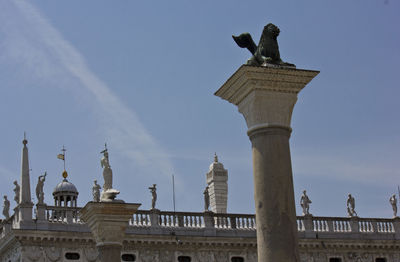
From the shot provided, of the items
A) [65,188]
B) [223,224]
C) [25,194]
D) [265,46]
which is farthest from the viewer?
[65,188]

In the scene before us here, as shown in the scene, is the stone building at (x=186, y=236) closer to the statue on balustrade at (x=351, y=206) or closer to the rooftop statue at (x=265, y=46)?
the statue on balustrade at (x=351, y=206)

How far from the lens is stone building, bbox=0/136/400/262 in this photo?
1451 inches

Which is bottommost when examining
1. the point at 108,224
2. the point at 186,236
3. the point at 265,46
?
the point at 108,224

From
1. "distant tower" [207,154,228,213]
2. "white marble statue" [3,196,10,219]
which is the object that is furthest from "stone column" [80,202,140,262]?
"distant tower" [207,154,228,213]

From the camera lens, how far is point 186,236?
39531mm

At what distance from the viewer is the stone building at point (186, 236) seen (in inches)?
1451

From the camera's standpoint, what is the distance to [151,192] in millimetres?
39531

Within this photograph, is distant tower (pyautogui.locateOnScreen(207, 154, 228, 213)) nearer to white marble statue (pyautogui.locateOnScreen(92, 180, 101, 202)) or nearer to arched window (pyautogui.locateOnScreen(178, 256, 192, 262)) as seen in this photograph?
arched window (pyautogui.locateOnScreen(178, 256, 192, 262))

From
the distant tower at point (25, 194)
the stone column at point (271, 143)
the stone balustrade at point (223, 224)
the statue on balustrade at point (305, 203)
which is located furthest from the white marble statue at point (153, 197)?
the stone column at point (271, 143)

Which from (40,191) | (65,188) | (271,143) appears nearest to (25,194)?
(40,191)

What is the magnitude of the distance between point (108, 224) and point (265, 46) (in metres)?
7.21

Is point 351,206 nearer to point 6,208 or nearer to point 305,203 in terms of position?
point 305,203

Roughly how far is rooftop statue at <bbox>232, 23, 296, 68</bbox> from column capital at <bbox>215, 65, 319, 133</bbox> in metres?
0.26

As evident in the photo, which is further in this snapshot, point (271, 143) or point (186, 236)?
point (186, 236)
